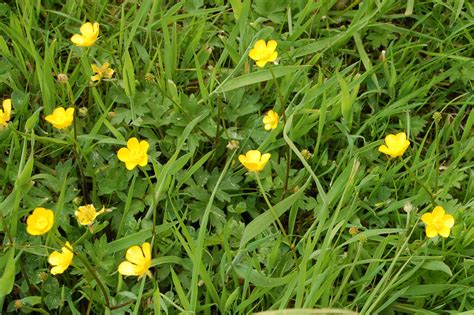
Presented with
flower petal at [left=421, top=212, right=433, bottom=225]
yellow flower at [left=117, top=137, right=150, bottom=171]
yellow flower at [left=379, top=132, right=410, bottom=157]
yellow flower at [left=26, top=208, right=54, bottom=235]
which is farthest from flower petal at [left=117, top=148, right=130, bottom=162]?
flower petal at [left=421, top=212, right=433, bottom=225]

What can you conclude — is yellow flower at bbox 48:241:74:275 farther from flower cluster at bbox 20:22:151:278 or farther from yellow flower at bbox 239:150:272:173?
yellow flower at bbox 239:150:272:173

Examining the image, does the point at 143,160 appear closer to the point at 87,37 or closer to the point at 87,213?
the point at 87,213

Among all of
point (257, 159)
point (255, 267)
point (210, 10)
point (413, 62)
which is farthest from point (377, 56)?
point (255, 267)

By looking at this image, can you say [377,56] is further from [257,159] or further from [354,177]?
[257,159]

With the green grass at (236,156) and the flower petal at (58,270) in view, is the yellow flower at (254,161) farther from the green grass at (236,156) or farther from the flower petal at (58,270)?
the flower petal at (58,270)

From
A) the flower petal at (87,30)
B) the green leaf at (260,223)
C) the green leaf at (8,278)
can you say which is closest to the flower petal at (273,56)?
the green leaf at (260,223)

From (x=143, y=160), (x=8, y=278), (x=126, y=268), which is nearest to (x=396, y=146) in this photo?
(x=143, y=160)
